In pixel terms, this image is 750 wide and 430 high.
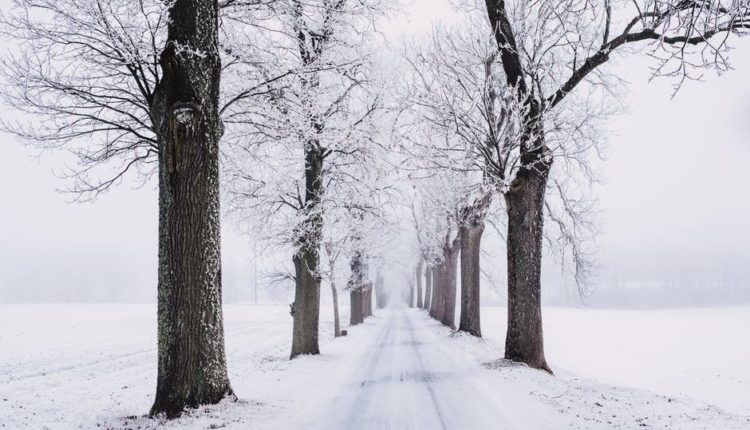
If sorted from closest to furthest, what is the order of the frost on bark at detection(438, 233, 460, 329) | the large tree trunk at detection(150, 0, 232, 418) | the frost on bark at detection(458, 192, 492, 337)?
the large tree trunk at detection(150, 0, 232, 418) < the frost on bark at detection(458, 192, 492, 337) < the frost on bark at detection(438, 233, 460, 329)

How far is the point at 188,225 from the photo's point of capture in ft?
20.8

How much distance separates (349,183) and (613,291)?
144516 millimetres

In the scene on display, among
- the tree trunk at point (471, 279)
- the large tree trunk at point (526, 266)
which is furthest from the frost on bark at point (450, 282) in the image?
the large tree trunk at point (526, 266)

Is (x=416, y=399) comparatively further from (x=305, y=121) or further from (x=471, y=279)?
(x=471, y=279)

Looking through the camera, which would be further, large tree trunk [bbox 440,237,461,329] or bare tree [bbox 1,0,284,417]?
large tree trunk [bbox 440,237,461,329]

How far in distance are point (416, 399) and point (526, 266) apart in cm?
465

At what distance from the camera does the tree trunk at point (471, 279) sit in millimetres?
19047

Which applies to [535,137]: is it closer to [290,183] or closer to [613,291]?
[290,183]

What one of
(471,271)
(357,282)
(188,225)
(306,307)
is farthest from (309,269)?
(357,282)

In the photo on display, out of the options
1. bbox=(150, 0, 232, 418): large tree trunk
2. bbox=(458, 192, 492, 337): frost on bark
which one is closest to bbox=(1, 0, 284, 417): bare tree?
bbox=(150, 0, 232, 418): large tree trunk

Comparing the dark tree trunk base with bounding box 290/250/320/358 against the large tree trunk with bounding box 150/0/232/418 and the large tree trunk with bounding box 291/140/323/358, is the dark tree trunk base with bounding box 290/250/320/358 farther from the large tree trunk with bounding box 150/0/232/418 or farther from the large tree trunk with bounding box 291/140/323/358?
the large tree trunk with bounding box 150/0/232/418

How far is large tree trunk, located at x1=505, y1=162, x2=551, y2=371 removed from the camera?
1073 cm

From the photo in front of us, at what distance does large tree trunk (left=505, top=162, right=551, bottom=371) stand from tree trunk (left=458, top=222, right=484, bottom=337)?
7870 mm

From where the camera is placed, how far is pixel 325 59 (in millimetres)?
9547
